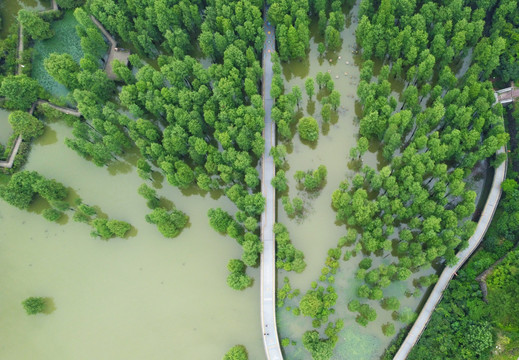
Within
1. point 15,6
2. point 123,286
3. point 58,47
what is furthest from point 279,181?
point 15,6

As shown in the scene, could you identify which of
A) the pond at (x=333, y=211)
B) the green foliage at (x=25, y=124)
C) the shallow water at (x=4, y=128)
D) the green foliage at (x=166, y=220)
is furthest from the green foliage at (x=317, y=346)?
the shallow water at (x=4, y=128)

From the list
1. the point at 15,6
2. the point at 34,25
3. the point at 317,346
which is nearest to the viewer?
the point at 317,346

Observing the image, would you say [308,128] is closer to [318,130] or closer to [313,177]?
[318,130]

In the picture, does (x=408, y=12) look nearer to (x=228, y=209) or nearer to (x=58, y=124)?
(x=228, y=209)

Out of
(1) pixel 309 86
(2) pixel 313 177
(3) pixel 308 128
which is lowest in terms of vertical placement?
(2) pixel 313 177

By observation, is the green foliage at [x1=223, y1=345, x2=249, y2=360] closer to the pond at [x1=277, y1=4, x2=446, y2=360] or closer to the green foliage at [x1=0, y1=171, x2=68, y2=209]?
the pond at [x1=277, y1=4, x2=446, y2=360]

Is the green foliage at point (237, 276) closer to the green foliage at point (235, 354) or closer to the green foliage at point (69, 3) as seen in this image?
the green foliage at point (235, 354)

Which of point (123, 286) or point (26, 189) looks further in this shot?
point (26, 189)
